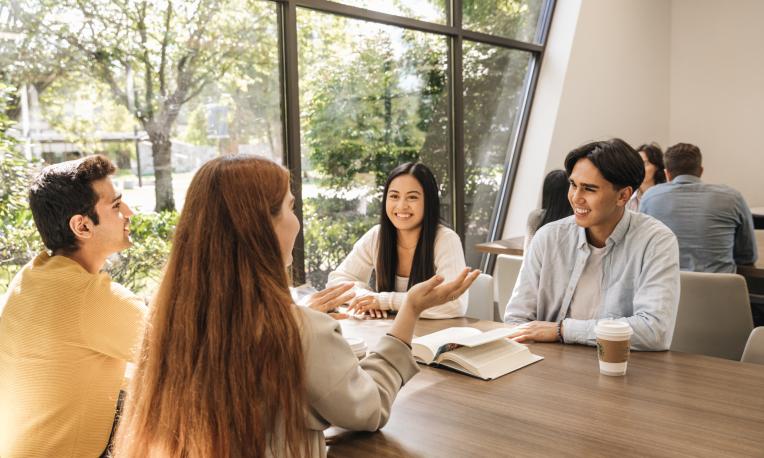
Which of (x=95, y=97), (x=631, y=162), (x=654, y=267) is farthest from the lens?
(x=95, y=97)

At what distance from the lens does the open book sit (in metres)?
1.73

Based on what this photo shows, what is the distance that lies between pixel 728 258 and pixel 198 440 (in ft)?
10.3

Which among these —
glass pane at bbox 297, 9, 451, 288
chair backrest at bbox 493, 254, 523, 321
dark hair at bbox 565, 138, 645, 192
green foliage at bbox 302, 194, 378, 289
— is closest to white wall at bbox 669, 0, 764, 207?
glass pane at bbox 297, 9, 451, 288

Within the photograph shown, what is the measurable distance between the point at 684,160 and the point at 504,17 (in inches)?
88.2

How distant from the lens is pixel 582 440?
4.29 ft

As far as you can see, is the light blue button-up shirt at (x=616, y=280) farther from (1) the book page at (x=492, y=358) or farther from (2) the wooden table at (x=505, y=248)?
(2) the wooden table at (x=505, y=248)

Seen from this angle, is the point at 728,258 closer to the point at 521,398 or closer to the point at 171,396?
the point at 521,398

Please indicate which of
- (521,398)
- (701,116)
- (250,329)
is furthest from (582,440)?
(701,116)

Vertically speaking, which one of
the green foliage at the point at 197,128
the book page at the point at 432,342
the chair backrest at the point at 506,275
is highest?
the green foliage at the point at 197,128

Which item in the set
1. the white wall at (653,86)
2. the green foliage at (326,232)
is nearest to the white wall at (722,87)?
the white wall at (653,86)

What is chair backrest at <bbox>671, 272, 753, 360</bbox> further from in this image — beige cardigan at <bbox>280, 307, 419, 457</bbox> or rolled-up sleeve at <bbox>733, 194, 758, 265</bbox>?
beige cardigan at <bbox>280, 307, 419, 457</bbox>

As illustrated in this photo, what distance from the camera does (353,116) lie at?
408cm

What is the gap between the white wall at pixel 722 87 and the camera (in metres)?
6.52

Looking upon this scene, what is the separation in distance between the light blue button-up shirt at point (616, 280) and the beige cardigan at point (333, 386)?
2.99ft
